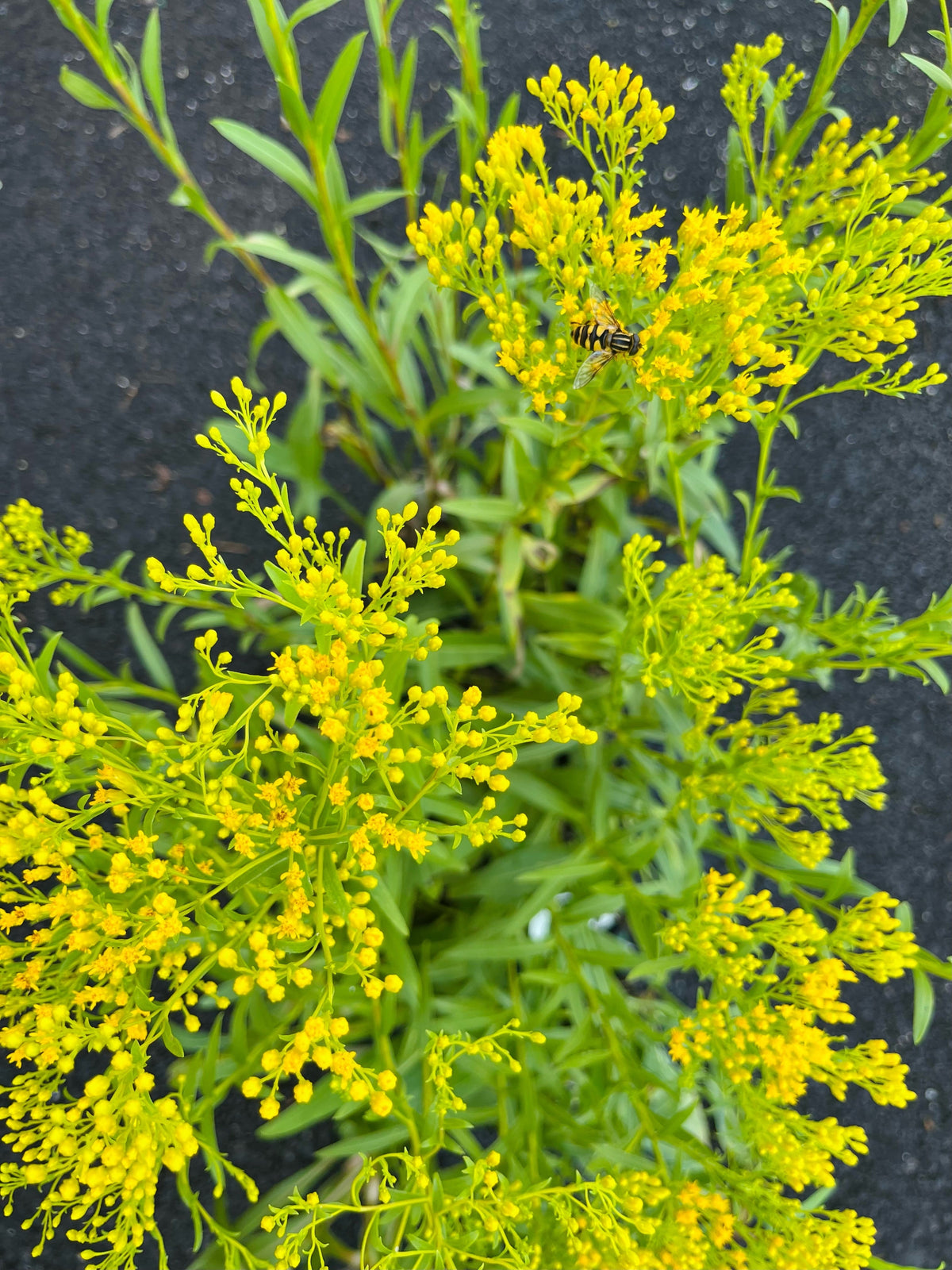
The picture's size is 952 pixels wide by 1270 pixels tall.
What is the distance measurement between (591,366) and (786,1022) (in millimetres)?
881

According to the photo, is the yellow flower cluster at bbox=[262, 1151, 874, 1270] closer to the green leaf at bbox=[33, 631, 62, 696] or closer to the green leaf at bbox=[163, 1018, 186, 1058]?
the green leaf at bbox=[163, 1018, 186, 1058]

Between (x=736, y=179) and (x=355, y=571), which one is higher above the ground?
(x=736, y=179)

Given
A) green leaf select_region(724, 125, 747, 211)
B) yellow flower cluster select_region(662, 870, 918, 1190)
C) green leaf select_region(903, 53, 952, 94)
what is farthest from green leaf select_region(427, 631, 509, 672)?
green leaf select_region(903, 53, 952, 94)

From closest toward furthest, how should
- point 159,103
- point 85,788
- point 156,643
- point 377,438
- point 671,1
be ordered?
point 85,788 < point 159,103 < point 377,438 < point 156,643 < point 671,1

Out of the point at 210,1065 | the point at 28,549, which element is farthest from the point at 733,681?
the point at 28,549

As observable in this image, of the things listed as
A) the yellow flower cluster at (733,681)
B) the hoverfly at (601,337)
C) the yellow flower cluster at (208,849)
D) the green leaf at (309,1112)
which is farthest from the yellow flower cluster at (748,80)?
the green leaf at (309,1112)

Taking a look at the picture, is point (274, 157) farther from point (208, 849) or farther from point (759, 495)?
point (208, 849)

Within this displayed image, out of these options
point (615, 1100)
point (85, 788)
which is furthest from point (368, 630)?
point (615, 1100)

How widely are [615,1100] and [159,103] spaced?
72.7 inches

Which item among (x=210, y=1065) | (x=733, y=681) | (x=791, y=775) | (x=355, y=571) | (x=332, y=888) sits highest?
(x=355, y=571)

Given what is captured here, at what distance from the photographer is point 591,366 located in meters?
1.03

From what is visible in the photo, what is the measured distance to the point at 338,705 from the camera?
0.87 m

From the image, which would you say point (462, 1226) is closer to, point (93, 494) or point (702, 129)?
point (93, 494)

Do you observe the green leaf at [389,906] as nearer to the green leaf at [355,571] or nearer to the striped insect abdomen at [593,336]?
the green leaf at [355,571]
